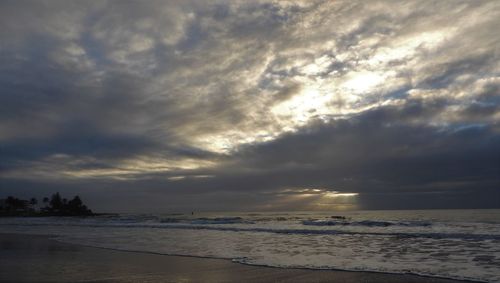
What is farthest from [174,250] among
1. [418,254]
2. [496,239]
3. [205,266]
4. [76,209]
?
[76,209]

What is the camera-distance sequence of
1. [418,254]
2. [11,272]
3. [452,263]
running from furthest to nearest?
[418,254] → [452,263] → [11,272]

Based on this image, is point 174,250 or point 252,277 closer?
point 252,277

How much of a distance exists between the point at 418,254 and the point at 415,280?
5.85 meters

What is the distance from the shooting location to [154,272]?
11.6m

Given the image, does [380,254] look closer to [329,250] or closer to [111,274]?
[329,250]

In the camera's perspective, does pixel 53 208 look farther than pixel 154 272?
Yes

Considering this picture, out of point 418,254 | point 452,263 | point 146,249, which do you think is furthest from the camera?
point 146,249

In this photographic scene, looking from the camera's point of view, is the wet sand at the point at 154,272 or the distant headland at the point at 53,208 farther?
the distant headland at the point at 53,208

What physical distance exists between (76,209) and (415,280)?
146715mm

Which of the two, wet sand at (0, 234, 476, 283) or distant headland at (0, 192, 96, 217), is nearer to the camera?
wet sand at (0, 234, 476, 283)

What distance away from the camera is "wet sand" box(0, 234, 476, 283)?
33.8 feet

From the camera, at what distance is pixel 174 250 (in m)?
18.1

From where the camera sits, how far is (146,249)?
1866 centimetres

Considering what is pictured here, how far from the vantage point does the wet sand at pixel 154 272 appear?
10.3 meters
